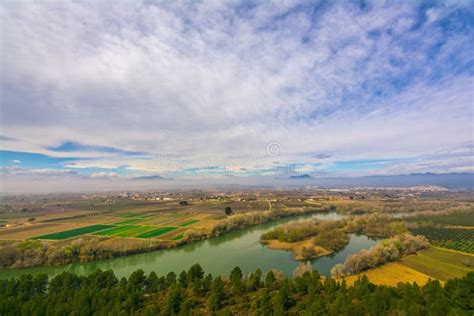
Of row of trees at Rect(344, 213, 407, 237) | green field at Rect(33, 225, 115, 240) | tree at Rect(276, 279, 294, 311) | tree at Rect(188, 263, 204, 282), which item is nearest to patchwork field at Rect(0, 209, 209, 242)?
green field at Rect(33, 225, 115, 240)

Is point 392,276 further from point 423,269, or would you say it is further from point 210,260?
point 210,260

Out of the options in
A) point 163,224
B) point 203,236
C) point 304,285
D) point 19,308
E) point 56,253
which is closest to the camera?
point 19,308

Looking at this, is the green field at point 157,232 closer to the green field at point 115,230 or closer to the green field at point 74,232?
the green field at point 115,230

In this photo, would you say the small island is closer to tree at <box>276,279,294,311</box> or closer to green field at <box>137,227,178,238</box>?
tree at <box>276,279,294,311</box>

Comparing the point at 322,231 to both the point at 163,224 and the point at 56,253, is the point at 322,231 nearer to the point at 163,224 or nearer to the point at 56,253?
the point at 163,224

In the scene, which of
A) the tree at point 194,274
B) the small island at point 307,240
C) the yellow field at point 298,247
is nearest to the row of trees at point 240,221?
the small island at point 307,240

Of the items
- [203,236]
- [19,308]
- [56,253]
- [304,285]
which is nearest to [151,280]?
[19,308]

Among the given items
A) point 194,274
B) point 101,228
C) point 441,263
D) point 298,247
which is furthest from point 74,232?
point 441,263
